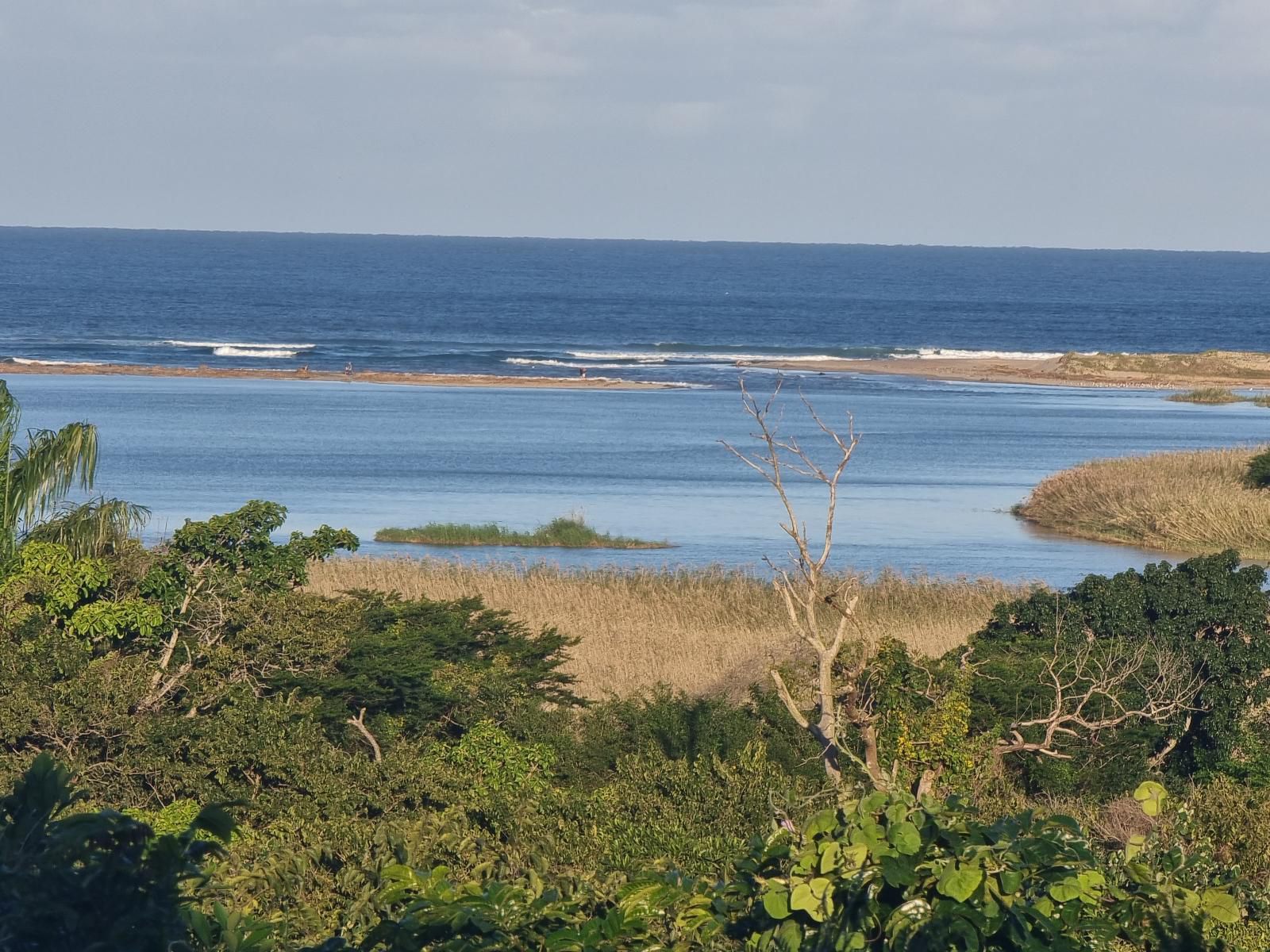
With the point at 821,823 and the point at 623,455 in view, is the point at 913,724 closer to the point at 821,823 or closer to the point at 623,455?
the point at 821,823

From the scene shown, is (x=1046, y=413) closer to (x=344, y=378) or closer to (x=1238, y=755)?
(x=344, y=378)

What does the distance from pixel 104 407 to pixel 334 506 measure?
2313 cm

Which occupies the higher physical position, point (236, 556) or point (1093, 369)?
point (236, 556)

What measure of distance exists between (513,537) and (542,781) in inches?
899

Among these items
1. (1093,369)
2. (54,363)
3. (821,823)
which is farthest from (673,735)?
(1093,369)

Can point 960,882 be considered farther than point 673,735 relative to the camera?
No

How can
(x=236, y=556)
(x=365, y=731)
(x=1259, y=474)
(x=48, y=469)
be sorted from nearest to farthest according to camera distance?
1. (x=365, y=731)
2. (x=48, y=469)
3. (x=236, y=556)
4. (x=1259, y=474)

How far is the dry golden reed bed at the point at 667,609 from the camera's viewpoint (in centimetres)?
1988

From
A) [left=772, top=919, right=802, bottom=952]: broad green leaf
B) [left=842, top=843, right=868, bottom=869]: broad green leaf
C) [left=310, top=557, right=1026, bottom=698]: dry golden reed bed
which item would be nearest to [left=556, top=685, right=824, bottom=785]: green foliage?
[left=310, top=557, right=1026, bottom=698]: dry golden reed bed

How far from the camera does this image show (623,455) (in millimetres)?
49625

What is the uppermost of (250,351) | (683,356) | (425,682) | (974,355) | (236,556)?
(236,556)

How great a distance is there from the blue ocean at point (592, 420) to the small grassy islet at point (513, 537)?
0.72 meters

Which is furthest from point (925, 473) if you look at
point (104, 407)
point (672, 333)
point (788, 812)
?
point (672, 333)

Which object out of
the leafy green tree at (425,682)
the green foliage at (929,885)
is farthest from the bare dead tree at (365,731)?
the green foliage at (929,885)
